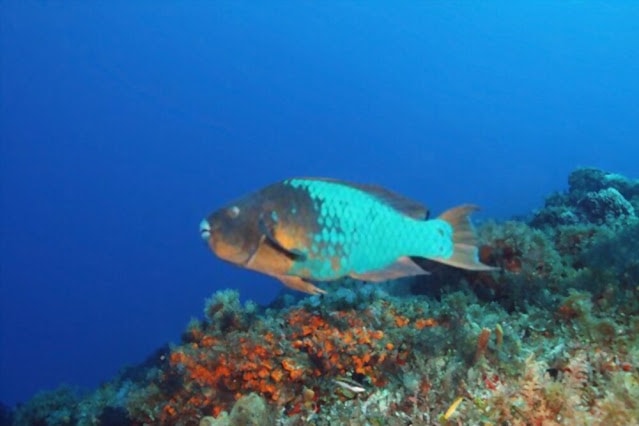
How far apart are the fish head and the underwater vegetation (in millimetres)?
1586

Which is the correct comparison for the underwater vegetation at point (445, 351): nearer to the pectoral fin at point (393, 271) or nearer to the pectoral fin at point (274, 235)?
the pectoral fin at point (393, 271)

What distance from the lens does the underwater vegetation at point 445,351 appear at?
3.29 m

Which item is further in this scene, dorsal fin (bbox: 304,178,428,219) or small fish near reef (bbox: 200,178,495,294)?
dorsal fin (bbox: 304,178,428,219)

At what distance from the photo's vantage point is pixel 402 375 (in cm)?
405

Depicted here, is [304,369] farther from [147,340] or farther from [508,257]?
[147,340]

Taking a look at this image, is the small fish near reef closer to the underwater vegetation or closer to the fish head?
the fish head

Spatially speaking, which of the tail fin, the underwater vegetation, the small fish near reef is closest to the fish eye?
the small fish near reef

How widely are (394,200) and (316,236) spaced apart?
54 cm

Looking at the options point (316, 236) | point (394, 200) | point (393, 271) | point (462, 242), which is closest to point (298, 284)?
point (316, 236)

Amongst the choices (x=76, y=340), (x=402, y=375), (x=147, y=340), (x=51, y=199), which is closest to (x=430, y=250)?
(x=402, y=375)

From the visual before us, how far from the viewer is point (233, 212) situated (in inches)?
122

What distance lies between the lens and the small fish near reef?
3064mm

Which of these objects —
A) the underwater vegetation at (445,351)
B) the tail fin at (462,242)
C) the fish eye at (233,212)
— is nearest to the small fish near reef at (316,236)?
the fish eye at (233,212)

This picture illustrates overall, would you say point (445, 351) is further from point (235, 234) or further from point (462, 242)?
point (235, 234)
